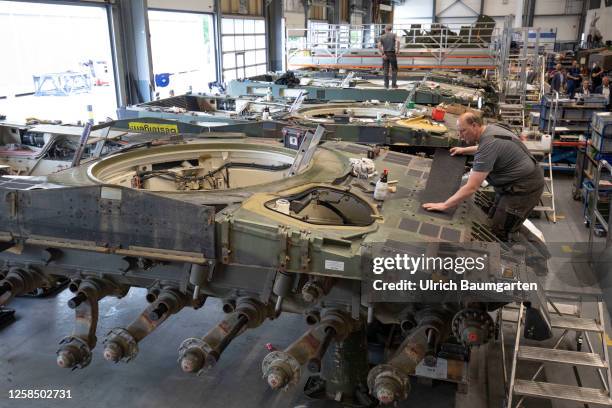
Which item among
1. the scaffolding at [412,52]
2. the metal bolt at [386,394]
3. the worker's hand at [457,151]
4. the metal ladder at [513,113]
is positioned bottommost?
the metal bolt at [386,394]

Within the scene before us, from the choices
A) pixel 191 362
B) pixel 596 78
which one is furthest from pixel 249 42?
pixel 191 362

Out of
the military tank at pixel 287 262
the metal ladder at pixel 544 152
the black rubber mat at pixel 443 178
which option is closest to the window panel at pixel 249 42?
the metal ladder at pixel 544 152

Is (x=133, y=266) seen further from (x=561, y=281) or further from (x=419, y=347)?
(x=561, y=281)

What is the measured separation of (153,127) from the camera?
913cm

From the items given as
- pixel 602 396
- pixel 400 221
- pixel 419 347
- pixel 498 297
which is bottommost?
pixel 602 396

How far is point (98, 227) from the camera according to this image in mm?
4762

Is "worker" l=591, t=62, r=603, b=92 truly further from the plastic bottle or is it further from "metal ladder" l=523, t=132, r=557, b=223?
the plastic bottle

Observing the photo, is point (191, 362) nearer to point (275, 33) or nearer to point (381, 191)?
point (381, 191)

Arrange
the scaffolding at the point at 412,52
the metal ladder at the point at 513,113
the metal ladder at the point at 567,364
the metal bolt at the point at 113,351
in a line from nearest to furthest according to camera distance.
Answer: the metal bolt at the point at 113,351
the metal ladder at the point at 567,364
the metal ladder at the point at 513,113
the scaffolding at the point at 412,52

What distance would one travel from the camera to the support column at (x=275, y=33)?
24.4 metres

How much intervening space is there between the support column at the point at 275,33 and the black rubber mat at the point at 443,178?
19813 millimetres

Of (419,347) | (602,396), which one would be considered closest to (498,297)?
(419,347)

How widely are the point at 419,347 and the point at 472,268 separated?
73 centimetres

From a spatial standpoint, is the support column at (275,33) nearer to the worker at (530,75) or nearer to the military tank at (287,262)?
the worker at (530,75)
